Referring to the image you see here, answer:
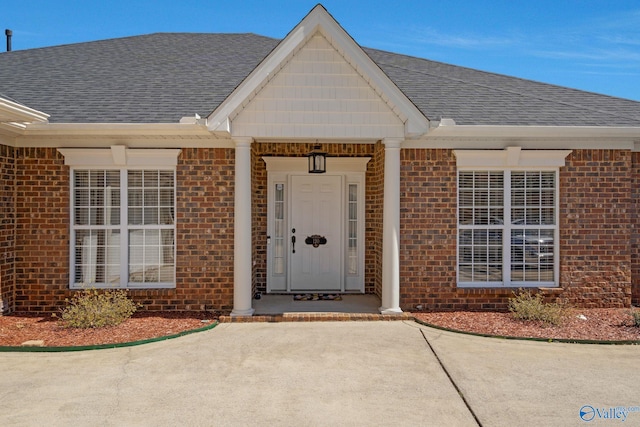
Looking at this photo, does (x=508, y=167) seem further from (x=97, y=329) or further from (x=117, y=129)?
(x=97, y=329)

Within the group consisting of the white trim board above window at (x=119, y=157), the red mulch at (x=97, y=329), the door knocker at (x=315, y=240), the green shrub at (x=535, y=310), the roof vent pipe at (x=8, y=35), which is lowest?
the red mulch at (x=97, y=329)

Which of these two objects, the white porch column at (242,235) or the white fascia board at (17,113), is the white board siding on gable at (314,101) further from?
the white fascia board at (17,113)

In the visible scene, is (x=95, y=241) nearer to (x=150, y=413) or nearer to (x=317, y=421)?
(x=150, y=413)

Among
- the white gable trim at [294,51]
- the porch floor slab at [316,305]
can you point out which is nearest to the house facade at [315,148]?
the white gable trim at [294,51]

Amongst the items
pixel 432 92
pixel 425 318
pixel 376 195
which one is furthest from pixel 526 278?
pixel 432 92

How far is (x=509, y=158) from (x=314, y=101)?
11.4ft

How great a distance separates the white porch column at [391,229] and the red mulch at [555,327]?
0.53 m

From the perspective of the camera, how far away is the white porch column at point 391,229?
7785mm

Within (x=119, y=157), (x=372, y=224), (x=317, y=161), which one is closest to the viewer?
(x=119, y=157)

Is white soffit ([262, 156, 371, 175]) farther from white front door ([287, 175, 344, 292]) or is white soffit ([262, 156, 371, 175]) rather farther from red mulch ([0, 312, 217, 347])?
red mulch ([0, 312, 217, 347])

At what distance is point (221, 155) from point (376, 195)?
10.5ft

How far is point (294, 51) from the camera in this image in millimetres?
7266

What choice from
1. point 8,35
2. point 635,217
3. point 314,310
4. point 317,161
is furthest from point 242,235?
point 8,35

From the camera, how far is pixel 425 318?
7730 millimetres
